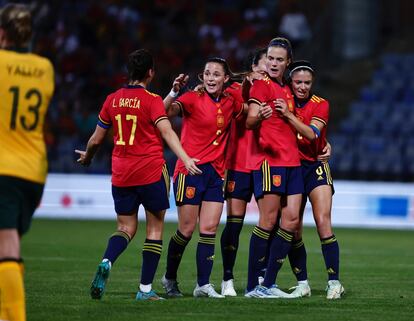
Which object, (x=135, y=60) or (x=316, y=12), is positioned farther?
(x=316, y=12)

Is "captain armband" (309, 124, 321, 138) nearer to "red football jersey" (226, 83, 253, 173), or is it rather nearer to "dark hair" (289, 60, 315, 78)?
"dark hair" (289, 60, 315, 78)

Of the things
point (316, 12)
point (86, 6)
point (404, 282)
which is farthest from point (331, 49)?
point (404, 282)

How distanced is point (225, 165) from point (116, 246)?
1.58 meters

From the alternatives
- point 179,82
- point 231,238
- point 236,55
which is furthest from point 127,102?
point 236,55

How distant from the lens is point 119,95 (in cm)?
924

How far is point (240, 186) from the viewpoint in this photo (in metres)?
10.2

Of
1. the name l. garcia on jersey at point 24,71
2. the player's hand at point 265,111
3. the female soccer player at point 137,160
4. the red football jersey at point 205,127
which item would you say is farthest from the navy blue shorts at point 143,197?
the name l. garcia on jersey at point 24,71

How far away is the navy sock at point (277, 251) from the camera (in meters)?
9.69

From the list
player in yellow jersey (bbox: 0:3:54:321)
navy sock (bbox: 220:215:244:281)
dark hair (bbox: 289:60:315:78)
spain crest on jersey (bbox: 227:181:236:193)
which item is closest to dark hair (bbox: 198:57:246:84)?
dark hair (bbox: 289:60:315:78)

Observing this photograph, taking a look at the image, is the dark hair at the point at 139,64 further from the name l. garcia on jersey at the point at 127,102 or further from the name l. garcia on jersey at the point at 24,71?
the name l. garcia on jersey at the point at 24,71

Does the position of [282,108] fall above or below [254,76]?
below

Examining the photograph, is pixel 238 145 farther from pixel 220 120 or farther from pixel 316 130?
pixel 316 130

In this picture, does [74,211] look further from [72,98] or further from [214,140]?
[214,140]

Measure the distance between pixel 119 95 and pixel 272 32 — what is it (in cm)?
1666
